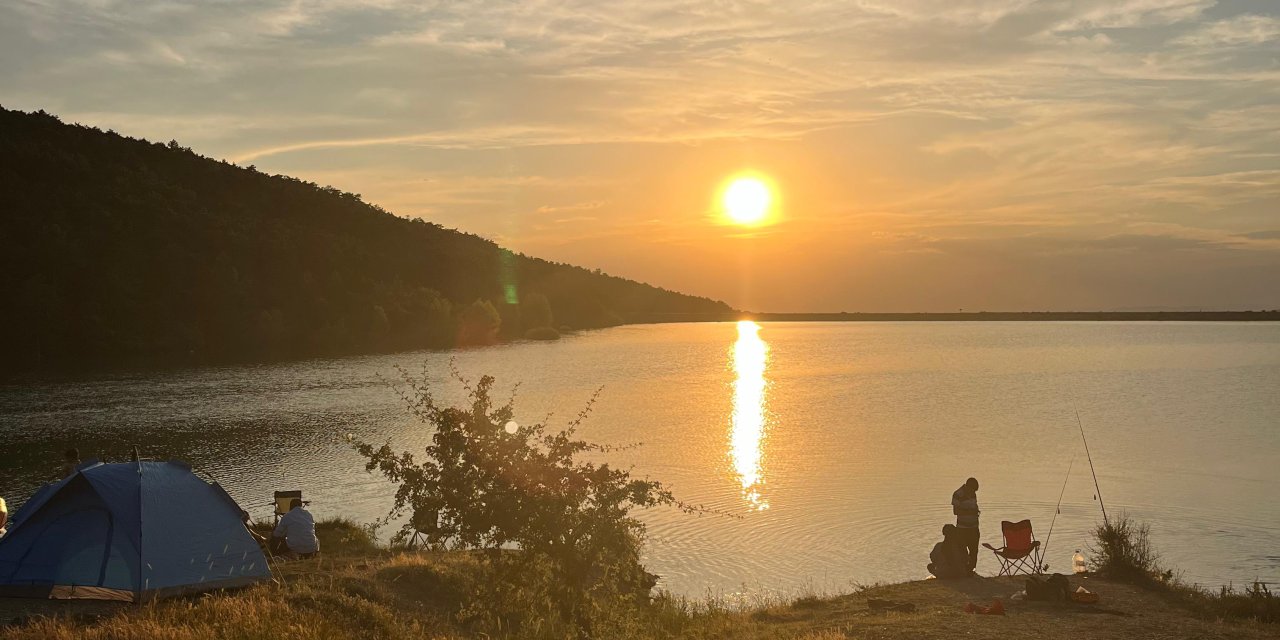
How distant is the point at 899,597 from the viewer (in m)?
17.0

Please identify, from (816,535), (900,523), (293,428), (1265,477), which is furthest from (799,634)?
(293,428)

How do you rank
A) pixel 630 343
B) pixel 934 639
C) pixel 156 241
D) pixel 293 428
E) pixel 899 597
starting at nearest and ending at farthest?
pixel 934 639 < pixel 899 597 < pixel 293 428 < pixel 156 241 < pixel 630 343

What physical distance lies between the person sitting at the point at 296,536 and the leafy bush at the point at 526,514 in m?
3.26

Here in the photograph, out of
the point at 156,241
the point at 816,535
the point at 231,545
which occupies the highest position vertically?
the point at 156,241

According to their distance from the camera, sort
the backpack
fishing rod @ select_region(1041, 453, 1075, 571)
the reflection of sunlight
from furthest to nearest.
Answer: the reflection of sunlight
fishing rod @ select_region(1041, 453, 1075, 571)
the backpack

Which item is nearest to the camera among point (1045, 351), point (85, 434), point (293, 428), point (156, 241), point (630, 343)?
point (85, 434)

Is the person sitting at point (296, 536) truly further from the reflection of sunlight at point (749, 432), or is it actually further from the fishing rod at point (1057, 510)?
the reflection of sunlight at point (749, 432)

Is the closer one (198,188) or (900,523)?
(900,523)

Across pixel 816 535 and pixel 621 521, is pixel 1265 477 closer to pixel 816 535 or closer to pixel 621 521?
pixel 816 535

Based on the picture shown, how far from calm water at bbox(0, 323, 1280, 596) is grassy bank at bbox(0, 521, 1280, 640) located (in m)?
4.72

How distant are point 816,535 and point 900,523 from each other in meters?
2.81

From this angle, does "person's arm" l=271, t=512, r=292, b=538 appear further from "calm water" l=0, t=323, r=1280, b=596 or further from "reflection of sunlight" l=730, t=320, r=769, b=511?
"reflection of sunlight" l=730, t=320, r=769, b=511

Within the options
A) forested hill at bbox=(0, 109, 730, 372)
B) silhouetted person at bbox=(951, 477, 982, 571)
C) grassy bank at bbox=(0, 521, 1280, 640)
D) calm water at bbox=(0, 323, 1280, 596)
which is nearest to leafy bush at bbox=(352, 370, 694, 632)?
grassy bank at bbox=(0, 521, 1280, 640)

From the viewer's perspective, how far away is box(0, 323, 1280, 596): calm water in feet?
80.9
